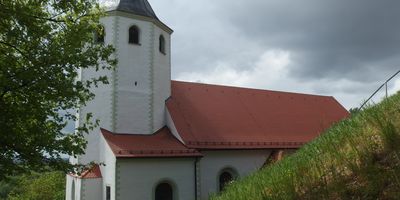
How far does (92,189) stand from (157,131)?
410 centimetres

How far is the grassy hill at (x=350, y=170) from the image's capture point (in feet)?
9.77

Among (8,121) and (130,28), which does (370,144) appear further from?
(130,28)

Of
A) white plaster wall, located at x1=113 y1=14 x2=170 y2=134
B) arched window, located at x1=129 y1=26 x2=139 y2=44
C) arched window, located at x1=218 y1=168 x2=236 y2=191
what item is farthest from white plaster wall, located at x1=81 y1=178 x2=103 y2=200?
arched window, located at x1=129 y1=26 x2=139 y2=44

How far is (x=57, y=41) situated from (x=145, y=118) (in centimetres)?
1129

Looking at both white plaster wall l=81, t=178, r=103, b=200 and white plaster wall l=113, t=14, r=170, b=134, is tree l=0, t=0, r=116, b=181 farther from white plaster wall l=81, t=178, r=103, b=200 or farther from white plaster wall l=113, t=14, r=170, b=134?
white plaster wall l=113, t=14, r=170, b=134

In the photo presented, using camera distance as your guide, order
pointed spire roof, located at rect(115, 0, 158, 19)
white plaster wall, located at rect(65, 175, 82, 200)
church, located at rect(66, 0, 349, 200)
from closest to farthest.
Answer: church, located at rect(66, 0, 349, 200), white plaster wall, located at rect(65, 175, 82, 200), pointed spire roof, located at rect(115, 0, 158, 19)

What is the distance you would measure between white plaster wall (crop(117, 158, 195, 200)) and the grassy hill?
13070mm

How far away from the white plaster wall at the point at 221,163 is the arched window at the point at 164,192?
1489mm

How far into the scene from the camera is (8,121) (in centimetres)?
784

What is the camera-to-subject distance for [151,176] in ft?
56.4

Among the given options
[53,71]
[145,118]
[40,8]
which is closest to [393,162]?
[53,71]

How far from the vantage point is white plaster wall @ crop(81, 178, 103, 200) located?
58.3ft

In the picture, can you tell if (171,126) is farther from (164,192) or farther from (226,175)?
(226,175)

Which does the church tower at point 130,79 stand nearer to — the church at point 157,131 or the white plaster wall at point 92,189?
the church at point 157,131
